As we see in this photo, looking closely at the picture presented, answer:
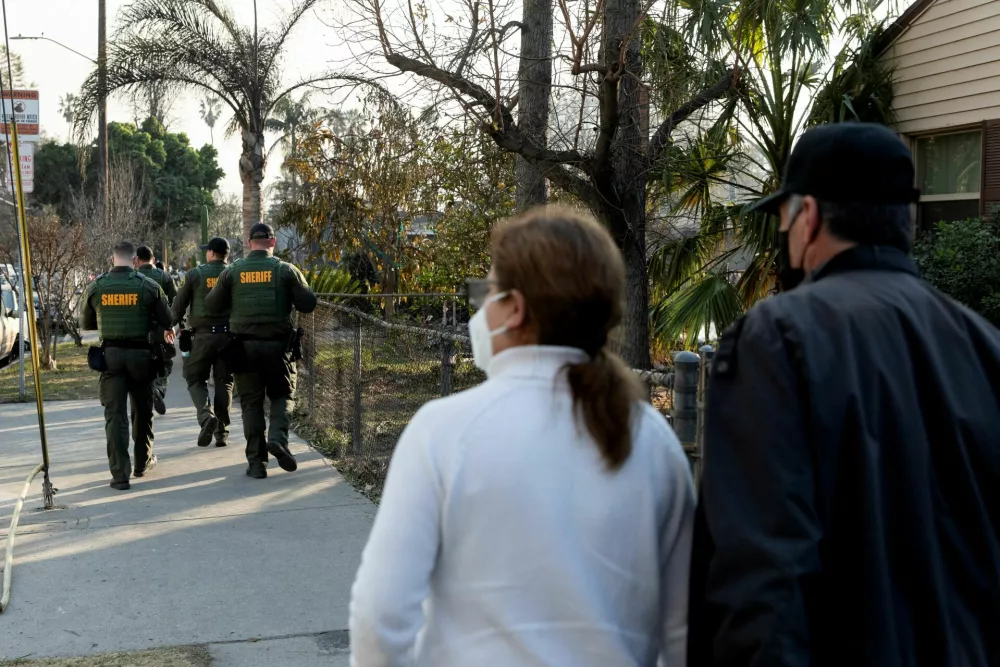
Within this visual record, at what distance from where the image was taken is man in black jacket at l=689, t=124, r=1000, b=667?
164cm

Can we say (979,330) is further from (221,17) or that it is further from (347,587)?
(221,17)

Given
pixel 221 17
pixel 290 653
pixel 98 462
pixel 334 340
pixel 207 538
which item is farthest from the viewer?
pixel 221 17

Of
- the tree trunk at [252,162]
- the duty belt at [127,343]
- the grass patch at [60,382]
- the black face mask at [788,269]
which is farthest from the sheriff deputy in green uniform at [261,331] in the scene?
the tree trunk at [252,162]

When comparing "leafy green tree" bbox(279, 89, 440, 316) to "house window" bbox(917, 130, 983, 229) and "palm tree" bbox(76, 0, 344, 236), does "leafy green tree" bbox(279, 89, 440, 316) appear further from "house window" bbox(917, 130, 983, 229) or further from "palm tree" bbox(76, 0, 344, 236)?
"house window" bbox(917, 130, 983, 229)

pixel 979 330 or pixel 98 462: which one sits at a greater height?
pixel 979 330

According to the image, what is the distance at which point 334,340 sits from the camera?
1053 cm

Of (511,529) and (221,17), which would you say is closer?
(511,529)

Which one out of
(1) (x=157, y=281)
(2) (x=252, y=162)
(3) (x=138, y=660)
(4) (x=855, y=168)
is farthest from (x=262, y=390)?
(2) (x=252, y=162)

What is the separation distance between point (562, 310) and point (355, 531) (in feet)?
17.2

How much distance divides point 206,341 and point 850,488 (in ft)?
28.7

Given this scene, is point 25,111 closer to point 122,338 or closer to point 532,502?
point 122,338

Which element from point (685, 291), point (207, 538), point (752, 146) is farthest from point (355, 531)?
point (752, 146)

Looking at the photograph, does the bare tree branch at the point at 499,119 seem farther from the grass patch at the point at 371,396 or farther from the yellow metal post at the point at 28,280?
the yellow metal post at the point at 28,280

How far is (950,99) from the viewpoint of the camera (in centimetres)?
1061
